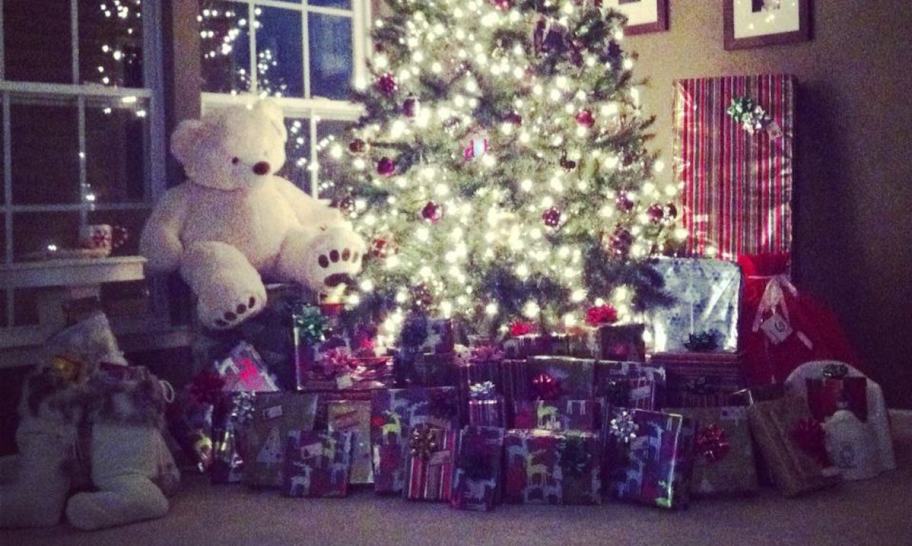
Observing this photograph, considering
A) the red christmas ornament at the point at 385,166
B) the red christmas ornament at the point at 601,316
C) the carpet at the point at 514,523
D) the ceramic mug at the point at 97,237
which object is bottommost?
the carpet at the point at 514,523

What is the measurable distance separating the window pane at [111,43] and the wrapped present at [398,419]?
1.74m

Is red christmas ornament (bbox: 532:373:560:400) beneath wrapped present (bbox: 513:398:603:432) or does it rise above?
above

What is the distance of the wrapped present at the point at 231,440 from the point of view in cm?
413

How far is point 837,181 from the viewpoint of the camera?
17.1 feet

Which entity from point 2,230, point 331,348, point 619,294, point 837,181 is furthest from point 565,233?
point 2,230

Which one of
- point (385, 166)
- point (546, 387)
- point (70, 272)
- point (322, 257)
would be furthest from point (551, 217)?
point (70, 272)

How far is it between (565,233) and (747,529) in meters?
1.62

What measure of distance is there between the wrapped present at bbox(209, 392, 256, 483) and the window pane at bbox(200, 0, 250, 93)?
155 centimetres

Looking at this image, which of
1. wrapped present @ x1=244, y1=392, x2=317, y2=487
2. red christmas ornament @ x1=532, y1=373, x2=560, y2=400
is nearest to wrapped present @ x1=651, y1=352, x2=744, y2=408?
red christmas ornament @ x1=532, y1=373, x2=560, y2=400

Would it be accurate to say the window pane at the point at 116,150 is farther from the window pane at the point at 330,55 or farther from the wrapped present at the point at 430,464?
the wrapped present at the point at 430,464

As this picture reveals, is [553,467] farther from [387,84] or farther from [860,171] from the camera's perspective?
[860,171]

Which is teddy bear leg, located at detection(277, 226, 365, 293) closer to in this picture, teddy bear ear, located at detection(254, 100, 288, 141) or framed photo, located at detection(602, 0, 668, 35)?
teddy bear ear, located at detection(254, 100, 288, 141)

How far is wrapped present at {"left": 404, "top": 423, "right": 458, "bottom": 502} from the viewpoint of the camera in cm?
384

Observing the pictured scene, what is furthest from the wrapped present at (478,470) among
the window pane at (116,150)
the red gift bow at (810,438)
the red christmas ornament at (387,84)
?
the window pane at (116,150)
